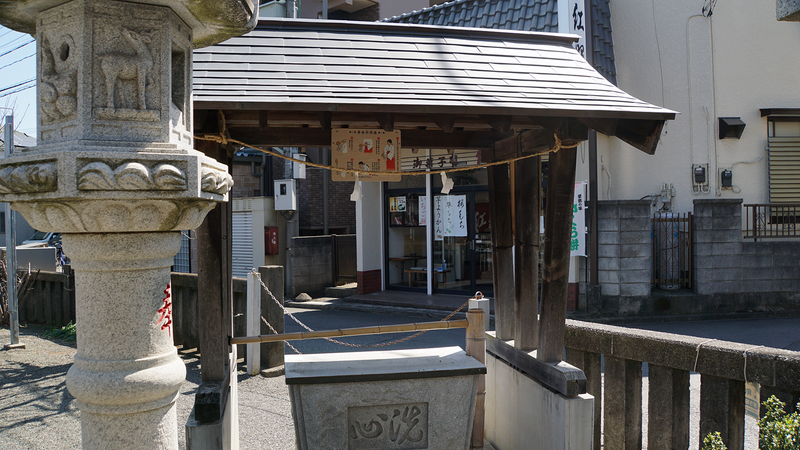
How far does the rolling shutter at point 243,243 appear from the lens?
16.2 meters

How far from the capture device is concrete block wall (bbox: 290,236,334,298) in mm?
14930

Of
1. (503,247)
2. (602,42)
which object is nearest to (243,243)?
(602,42)

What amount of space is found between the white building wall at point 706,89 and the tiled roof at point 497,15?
255 cm

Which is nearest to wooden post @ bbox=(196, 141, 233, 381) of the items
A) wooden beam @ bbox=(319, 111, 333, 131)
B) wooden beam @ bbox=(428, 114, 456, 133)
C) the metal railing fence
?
wooden beam @ bbox=(319, 111, 333, 131)

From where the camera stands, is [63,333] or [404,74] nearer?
[404,74]

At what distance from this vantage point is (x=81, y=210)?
2326 millimetres

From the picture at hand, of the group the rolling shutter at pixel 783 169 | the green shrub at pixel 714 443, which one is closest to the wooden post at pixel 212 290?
the green shrub at pixel 714 443

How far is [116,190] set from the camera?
229 centimetres

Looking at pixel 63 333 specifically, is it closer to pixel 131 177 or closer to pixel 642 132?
pixel 131 177

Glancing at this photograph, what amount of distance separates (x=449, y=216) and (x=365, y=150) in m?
8.66

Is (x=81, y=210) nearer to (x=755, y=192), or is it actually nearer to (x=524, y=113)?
(x=524, y=113)

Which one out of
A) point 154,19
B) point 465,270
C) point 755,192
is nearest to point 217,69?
point 154,19

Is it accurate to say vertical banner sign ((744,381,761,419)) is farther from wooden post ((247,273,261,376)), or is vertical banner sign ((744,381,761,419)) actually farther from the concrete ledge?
wooden post ((247,273,261,376))

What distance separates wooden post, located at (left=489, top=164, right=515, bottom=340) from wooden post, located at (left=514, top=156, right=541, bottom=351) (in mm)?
233
